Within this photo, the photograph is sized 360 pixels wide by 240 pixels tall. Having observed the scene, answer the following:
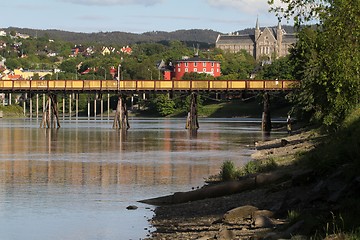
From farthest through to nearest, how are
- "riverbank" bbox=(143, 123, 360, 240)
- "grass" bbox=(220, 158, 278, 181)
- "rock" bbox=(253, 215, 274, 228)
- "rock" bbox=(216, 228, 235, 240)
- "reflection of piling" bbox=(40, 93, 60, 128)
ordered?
"reflection of piling" bbox=(40, 93, 60, 128) → "grass" bbox=(220, 158, 278, 181) → "rock" bbox=(253, 215, 274, 228) → "rock" bbox=(216, 228, 235, 240) → "riverbank" bbox=(143, 123, 360, 240)

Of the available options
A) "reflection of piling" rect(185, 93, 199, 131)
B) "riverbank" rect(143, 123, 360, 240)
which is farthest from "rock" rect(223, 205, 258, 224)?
"reflection of piling" rect(185, 93, 199, 131)

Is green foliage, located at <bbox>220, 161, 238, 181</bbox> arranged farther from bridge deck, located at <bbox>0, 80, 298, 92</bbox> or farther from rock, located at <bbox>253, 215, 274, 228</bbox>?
bridge deck, located at <bbox>0, 80, 298, 92</bbox>

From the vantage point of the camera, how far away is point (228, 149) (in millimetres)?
70250

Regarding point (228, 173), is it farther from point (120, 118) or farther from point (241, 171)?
point (120, 118)

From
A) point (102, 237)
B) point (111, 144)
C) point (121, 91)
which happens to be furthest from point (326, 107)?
point (121, 91)

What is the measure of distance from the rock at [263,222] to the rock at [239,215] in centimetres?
82

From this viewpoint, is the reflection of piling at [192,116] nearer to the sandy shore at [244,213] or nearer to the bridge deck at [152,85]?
the bridge deck at [152,85]

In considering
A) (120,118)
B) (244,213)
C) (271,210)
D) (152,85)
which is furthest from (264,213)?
(152,85)

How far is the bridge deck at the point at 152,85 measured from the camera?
118 m

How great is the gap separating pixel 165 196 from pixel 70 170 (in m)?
16.6

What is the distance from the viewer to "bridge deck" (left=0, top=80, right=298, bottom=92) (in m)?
118

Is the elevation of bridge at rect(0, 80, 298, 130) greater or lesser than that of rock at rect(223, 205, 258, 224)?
greater

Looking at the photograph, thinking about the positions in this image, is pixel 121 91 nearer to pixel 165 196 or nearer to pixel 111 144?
pixel 111 144

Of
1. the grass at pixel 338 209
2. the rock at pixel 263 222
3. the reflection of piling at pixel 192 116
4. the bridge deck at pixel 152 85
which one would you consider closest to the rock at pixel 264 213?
the rock at pixel 263 222
